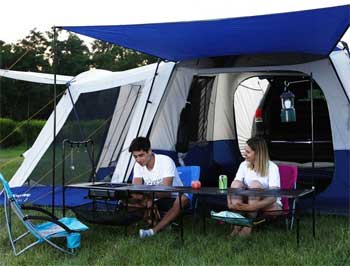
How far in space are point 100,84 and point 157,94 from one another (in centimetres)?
73

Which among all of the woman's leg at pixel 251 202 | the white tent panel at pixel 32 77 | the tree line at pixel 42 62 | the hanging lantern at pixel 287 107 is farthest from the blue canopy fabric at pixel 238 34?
the tree line at pixel 42 62

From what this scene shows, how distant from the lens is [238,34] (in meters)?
4.25

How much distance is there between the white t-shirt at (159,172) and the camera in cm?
444

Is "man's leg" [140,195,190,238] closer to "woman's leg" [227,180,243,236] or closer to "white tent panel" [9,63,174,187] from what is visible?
"woman's leg" [227,180,243,236]

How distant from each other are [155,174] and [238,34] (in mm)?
1386

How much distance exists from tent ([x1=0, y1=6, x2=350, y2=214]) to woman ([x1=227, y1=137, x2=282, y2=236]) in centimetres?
41

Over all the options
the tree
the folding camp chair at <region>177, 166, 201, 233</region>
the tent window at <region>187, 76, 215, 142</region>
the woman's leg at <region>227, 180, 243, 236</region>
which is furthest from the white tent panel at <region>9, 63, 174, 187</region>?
the tree

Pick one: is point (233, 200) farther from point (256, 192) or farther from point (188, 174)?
point (188, 174)

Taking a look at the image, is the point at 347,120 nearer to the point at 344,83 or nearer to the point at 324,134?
the point at 344,83

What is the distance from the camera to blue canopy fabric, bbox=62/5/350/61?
3.69 metres

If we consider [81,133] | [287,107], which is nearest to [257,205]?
[287,107]

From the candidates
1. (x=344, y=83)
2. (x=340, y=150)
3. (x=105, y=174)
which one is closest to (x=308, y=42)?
(x=344, y=83)

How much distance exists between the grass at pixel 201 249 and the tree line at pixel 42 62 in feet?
14.5

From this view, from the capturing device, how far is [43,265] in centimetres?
358
